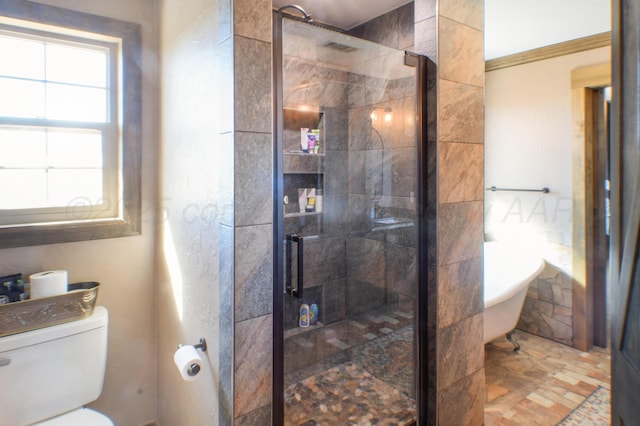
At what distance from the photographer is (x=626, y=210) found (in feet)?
2.18

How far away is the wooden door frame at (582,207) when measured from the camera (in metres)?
2.60

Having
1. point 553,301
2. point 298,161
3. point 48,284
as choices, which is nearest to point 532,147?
point 553,301

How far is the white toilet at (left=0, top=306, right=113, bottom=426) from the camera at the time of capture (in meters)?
1.45

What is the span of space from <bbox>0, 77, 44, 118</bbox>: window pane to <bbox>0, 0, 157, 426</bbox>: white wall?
45 cm

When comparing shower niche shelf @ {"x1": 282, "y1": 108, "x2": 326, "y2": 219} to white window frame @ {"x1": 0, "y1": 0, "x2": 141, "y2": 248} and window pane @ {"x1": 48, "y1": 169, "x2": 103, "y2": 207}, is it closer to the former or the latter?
white window frame @ {"x1": 0, "y1": 0, "x2": 141, "y2": 248}

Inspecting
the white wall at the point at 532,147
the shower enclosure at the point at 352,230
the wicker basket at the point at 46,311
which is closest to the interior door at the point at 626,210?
the shower enclosure at the point at 352,230

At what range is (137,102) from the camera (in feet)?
6.22

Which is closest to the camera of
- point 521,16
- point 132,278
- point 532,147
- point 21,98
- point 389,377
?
point 21,98

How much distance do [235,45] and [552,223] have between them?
114 inches

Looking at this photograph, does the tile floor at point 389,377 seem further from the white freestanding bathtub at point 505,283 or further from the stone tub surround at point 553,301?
the white freestanding bathtub at point 505,283

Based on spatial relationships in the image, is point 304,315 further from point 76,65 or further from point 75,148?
point 76,65

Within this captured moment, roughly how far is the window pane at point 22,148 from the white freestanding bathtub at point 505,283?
262cm

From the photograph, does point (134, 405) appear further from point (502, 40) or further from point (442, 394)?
point (502, 40)

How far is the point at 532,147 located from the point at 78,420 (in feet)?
11.5
